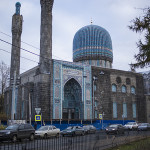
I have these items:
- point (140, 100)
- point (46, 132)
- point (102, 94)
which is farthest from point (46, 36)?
point (140, 100)

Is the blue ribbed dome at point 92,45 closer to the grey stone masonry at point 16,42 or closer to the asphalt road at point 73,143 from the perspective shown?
the grey stone masonry at point 16,42

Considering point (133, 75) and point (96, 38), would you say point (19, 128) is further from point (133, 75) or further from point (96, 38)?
point (96, 38)

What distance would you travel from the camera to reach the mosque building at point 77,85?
36.5 meters

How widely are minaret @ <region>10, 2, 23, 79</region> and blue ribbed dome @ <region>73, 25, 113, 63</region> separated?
13963 millimetres

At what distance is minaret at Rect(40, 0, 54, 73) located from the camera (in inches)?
1455

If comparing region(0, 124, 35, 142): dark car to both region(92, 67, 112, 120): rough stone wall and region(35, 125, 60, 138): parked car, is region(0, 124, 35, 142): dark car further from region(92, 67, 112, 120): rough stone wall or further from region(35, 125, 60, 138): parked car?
region(92, 67, 112, 120): rough stone wall

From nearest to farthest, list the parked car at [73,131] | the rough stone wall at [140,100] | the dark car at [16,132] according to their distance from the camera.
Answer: the dark car at [16,132] → the parked car at [73,131] → the rough stone wall at [140,100]

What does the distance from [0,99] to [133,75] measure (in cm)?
3110

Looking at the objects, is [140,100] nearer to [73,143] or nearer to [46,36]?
[46,36]

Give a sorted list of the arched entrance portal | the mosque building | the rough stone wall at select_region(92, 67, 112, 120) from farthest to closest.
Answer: the rough stone wall at select_region(92, 67, 112, 120), the arched entrance portal, the mosque building

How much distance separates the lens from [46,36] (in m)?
37.7

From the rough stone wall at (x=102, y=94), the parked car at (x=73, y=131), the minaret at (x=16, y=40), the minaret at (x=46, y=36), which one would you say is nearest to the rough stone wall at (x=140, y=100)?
the rough stone wall at (x=102, y=94)

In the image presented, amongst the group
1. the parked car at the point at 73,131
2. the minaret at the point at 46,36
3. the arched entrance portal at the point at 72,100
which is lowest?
the parked car at the point at 73,131

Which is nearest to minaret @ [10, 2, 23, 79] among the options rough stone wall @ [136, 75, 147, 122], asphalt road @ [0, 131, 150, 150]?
rough stone wall @ [136, 75, 147, 122]
